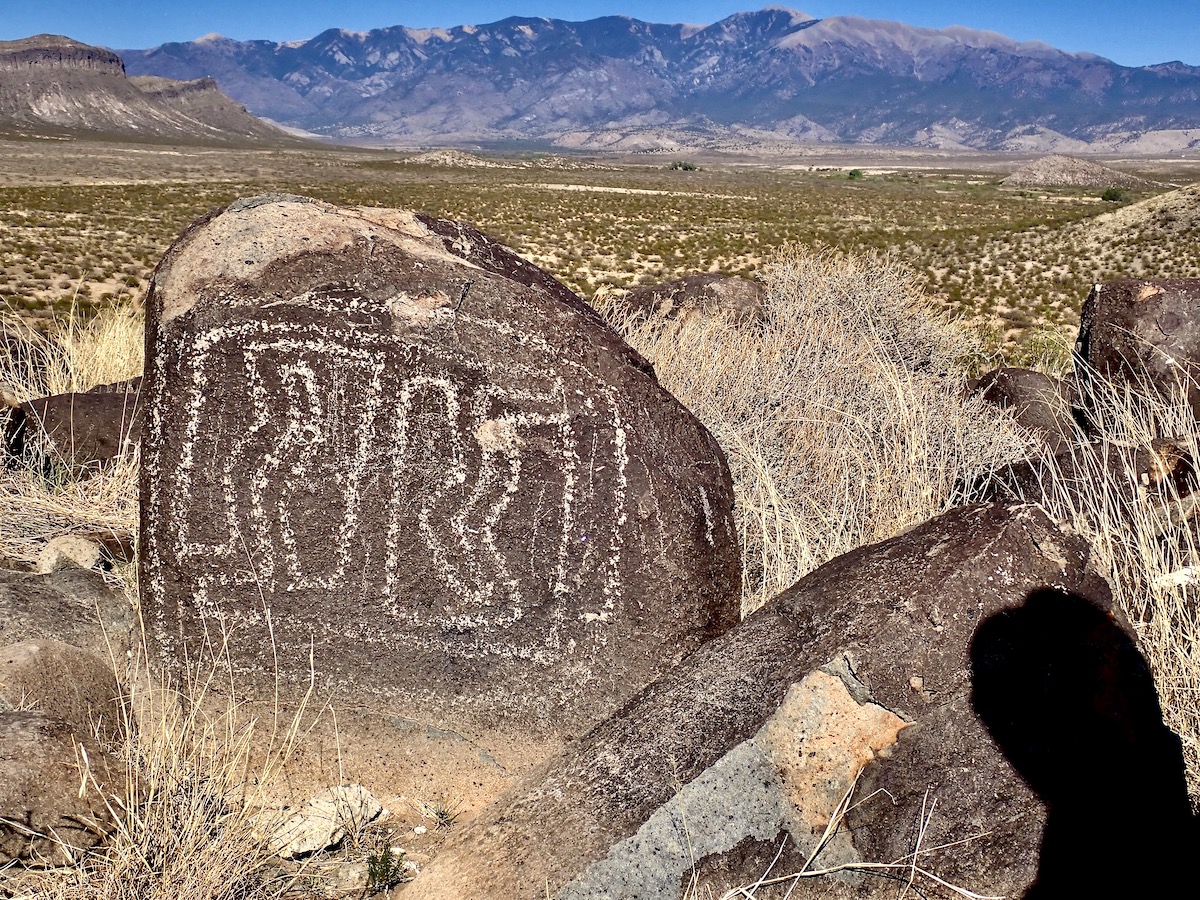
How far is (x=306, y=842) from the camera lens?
2379 millimetres

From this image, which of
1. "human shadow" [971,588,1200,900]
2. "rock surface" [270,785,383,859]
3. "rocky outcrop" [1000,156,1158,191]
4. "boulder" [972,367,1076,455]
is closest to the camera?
"human shadow" [971,588,1200,900]

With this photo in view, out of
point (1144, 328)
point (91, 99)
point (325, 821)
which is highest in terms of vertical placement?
point (91, 99)

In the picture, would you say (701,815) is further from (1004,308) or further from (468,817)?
(1004,308)

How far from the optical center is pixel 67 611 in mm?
3047

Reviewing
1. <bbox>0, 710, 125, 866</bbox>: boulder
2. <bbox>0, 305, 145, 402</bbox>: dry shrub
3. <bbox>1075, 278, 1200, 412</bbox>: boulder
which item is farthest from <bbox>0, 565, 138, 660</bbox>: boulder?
<bbox>1075, 278, 1200, 412</bbox>: boulder

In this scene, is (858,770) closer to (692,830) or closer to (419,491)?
(692,830)

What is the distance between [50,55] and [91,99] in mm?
12453

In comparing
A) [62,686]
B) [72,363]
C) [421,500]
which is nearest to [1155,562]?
[421,500]

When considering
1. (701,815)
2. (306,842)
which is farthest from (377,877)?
(701,815)

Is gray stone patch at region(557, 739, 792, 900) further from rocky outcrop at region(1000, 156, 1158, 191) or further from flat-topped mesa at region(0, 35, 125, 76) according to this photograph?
flat-topped mesa at region(0, 35, 125, 76)

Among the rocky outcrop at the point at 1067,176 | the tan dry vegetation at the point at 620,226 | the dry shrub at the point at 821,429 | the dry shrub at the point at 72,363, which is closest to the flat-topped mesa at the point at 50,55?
the tan dry vegetation at the point at 620,226

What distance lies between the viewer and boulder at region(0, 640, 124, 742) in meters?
2.49

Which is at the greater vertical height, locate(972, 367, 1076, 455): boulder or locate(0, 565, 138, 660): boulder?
locate(972, 367, 1076, 455): boulder

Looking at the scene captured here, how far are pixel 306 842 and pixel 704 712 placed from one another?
1120 millimetres
